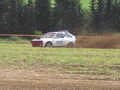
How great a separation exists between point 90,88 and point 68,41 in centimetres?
1641

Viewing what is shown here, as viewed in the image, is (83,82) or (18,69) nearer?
(83,82)

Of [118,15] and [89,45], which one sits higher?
[118,15]

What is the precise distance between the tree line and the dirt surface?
3539 centimetres

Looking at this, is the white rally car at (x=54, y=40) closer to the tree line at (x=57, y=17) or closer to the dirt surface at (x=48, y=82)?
the dirt surface at (x=48, y=82)

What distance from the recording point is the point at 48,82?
8.96m

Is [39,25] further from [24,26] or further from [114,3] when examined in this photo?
[114,3]

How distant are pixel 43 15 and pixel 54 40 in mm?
23869

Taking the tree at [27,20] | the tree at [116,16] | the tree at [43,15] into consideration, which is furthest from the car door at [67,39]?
the tree at [116,16]

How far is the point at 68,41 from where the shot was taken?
2464 centimetres

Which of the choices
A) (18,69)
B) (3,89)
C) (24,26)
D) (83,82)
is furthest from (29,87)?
(24,26)

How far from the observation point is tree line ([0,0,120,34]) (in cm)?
4616

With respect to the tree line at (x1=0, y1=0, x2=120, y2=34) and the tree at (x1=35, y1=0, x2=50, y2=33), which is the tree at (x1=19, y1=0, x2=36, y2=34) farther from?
the tree at (x1=35, y1=0, x2=50, y2=33)

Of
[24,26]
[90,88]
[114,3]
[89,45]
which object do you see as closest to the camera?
[90,88]

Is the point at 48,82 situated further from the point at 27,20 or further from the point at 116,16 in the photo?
the point at 116,16
